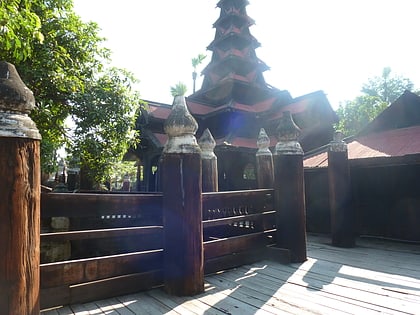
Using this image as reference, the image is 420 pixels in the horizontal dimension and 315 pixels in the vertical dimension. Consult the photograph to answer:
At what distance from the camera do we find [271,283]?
3455 millimetres

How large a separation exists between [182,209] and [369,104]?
3573cm

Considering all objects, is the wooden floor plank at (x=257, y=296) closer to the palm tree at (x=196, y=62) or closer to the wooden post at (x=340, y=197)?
the wooden post at (x=340, y=197)

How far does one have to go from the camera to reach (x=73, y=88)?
7.10 metres

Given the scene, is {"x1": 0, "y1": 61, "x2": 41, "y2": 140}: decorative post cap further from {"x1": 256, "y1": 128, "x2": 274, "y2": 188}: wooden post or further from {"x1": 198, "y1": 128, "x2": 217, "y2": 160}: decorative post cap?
{"x1": 256, "y1": 128, "x2": 274, "y2": 188}: wooden post

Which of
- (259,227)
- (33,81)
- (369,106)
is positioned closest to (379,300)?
(259,227)

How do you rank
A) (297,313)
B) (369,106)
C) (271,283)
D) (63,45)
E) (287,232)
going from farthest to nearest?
(369,106) → (63,45) → (287,232) → (271,283) → (297,313)

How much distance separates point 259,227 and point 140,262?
2.48 meters

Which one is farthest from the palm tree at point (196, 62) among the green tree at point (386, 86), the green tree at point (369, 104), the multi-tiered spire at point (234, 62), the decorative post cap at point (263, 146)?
the decorative post cap at point (263, 146)

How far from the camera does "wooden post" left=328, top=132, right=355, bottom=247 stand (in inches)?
223

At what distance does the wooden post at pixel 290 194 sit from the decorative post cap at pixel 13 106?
12.0 feet

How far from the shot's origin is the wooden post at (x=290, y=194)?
443 cm

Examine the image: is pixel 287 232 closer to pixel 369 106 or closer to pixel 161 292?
pixel 161 292

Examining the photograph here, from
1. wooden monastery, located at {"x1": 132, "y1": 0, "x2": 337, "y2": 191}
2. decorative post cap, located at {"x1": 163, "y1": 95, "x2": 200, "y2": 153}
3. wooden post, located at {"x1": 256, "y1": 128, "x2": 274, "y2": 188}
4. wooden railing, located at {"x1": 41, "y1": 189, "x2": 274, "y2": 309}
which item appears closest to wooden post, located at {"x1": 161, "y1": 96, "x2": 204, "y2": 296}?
decorative post cap, located at {"x1": 163, "y1": 95, "x2": 200, "y2": 153}

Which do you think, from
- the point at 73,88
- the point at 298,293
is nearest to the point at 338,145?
the point at 298,293
